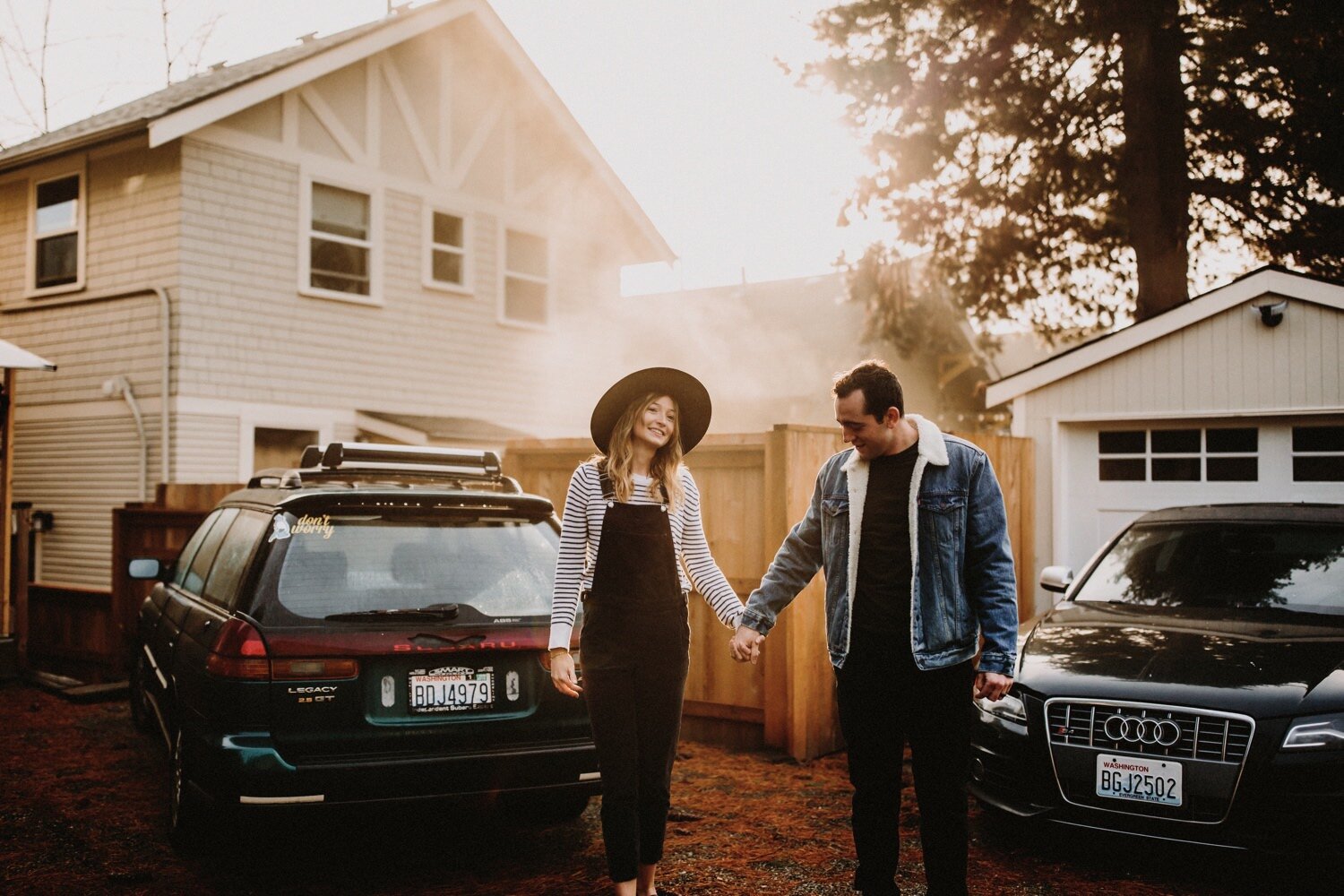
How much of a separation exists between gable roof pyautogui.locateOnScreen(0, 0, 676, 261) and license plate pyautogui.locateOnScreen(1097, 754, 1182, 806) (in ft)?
37.1

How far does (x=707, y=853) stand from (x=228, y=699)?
2.21 meters

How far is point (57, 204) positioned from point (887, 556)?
46.1ft

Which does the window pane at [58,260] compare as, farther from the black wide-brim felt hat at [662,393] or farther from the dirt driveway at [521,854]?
the black wide-brim felt hat at [662,393]

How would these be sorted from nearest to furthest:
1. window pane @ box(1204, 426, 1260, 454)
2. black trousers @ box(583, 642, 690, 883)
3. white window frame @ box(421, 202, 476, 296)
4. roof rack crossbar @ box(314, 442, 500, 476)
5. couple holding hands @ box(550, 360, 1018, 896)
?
couple holding hands @ box(550, 360, 1018, 896) → black trousers @ box(583, 642, 690, 883) → roof rack crossbar @ box(314, 442, 500, 476) → window pane @ box(1204, 426, 1260, 454) → white window frame @ box(421, 202, 476, 296)

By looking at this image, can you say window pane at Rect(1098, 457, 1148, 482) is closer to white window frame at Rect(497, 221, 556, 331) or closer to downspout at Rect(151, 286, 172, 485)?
white window frame at Rect(497, 221, 556, 331)

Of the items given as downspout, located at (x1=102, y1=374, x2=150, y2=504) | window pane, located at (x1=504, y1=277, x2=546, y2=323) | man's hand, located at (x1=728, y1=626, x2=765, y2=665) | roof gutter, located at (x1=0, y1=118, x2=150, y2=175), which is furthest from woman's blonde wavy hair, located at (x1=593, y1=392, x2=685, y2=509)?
window pane, located at (x1=504, y1=277, x2=546, y2=323)

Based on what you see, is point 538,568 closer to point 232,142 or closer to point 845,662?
point 845,662

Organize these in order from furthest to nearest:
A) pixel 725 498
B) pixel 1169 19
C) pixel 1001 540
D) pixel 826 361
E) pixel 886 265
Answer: pixel 826 361 < pixel 886 265 < pixel 1169 19 < pixel 725 498 < pixel 1001 540

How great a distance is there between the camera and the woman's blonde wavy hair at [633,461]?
157 inches

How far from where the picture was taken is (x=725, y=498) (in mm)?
7211

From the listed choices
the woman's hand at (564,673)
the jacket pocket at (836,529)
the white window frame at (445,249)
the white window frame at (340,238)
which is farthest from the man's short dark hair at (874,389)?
the white window frame at (445,249)

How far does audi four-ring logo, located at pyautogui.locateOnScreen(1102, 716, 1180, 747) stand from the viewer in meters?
4.37

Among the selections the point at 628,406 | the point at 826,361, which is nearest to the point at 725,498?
the point at 628,406

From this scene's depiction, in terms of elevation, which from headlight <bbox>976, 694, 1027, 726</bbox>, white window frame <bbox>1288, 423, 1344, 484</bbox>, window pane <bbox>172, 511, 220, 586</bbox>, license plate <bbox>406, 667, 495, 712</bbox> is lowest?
headlight <bbox>976, 694, 1027, 726</bbox>
